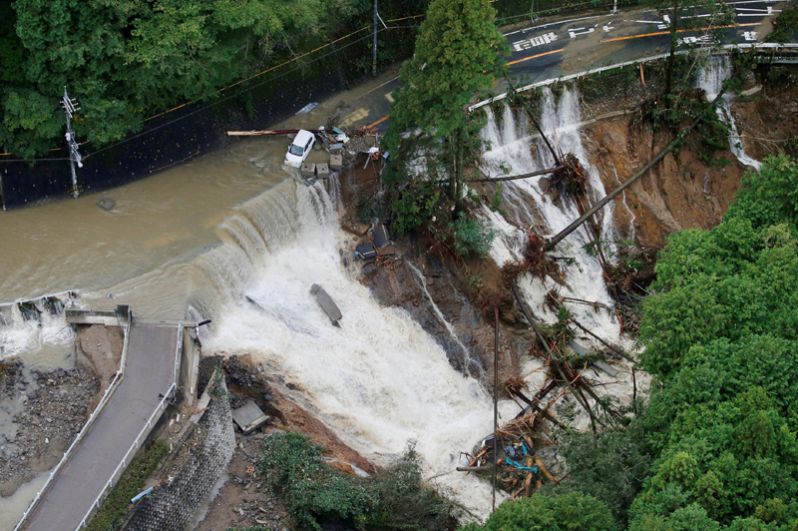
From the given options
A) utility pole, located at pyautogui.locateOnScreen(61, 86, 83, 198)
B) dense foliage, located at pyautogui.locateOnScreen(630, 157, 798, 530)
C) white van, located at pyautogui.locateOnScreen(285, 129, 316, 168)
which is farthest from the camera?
white van, located at pyautogui.locateOnScreen(285, 129, 316, 168)

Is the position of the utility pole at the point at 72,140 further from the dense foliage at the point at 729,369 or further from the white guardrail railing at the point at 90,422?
the dense foliage at the point at 729,369

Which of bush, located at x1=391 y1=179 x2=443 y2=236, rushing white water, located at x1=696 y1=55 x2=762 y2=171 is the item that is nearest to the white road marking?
rushing white water, located at x1=696 y1=55 x2=762 y2=171

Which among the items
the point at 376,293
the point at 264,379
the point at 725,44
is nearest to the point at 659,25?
the point at 725,44

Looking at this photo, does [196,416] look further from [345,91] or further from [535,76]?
[535,76]

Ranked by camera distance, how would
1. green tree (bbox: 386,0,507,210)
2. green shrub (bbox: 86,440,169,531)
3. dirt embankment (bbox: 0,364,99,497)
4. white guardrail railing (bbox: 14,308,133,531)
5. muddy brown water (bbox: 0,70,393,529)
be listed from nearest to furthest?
green shrub (bbox: 86,440,169,531), white guardrail railing (bbox: 14,308,133,531), dirt embankment (bbox: 0,364,99,497), green tree (bbox: 386,0,507,210), muddy brown water (bbox: 0,70,393,529)

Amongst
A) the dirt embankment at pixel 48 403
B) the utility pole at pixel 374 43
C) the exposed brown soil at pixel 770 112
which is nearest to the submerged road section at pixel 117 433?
the dirt embankment at pixel 48 403

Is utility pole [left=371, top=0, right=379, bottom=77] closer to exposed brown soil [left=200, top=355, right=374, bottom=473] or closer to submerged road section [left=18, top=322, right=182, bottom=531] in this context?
exposed brown soil [left=200, top=355, right=374, bottom=473]
